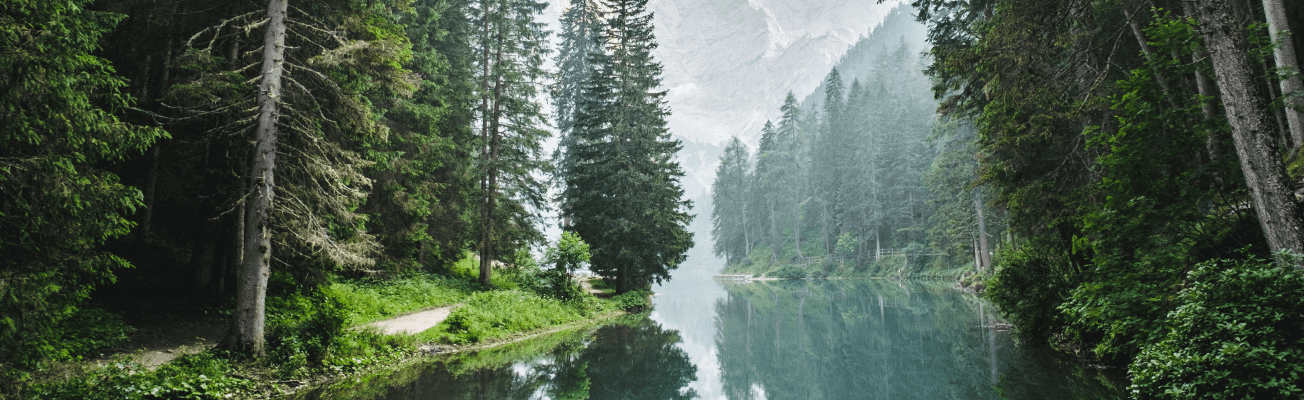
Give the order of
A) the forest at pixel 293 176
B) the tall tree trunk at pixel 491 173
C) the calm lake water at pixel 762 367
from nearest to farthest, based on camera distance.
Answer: the forest at pixel 293 176 → the calm lake water at pixel 762 367 → the tall tree trunk at pixel 491 173

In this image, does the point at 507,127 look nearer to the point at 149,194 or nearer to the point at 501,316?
the point at 501,316

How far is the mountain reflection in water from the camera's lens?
9.20 meters

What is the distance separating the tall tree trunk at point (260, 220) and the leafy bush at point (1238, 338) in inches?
478

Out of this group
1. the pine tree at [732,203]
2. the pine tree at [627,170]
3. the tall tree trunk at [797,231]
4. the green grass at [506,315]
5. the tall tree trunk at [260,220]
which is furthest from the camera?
the pine tree at [732,203]

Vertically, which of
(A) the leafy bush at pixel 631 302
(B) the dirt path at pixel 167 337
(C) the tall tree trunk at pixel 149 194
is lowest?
(A) the leafy bush at pixel 631 302

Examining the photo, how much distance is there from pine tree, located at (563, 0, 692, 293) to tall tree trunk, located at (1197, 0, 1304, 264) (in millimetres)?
17930

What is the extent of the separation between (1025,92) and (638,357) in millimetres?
9888

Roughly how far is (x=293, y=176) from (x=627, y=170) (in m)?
14.2

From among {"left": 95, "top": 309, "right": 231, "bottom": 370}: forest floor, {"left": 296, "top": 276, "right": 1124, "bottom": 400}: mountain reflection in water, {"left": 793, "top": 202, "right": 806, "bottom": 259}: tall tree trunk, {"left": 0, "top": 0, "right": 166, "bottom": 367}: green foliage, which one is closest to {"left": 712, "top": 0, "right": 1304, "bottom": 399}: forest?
{"left": 296, "top": 276, "right": 1124, "bottom": 400}: mountain reflection in water

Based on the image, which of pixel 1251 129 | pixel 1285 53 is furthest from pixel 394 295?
pixel 1285 53

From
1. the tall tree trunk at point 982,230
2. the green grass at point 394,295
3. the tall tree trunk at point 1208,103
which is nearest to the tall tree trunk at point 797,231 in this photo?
the tall tree trunk at point 982,230

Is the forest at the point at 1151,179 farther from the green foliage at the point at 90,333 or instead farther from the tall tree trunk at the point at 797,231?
the tall tree trunk at the point at 797,231

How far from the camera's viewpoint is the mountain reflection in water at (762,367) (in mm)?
9195

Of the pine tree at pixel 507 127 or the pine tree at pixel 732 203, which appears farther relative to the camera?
the pine tree at pixel 732 203
